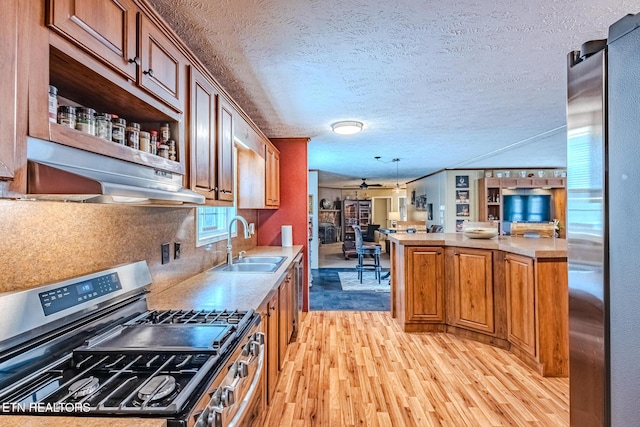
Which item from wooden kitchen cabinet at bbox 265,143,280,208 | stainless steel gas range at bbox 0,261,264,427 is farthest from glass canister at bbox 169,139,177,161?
wooden kitchen cabinet at bbox 265,143,280,208

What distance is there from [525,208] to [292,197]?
6.02 m

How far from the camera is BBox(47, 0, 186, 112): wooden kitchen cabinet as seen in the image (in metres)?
0.94

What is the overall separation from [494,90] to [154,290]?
289 centimetres

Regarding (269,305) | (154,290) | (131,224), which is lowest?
(269,305)

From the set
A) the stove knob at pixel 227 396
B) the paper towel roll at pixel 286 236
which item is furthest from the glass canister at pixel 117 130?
the paper towel roll at pixel 286 236

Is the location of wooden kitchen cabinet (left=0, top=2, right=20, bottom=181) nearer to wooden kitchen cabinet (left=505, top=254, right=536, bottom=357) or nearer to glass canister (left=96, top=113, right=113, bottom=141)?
glass canister (left=96, top=113, right=113, bottom=141)

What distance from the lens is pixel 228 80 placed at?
2.45 metres

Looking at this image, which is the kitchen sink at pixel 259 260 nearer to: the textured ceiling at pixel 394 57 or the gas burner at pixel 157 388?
the textured ceiling at pixel 394 57

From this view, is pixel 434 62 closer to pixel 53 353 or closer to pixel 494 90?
pixel 494 90

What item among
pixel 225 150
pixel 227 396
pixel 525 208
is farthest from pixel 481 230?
pixel 525 208

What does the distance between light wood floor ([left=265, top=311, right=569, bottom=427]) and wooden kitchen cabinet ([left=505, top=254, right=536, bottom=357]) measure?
0.21 meters

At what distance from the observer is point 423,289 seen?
136 inches

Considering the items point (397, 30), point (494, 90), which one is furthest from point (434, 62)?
point (494, 90)

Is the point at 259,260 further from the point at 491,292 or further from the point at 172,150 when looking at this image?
the point at 491,292
